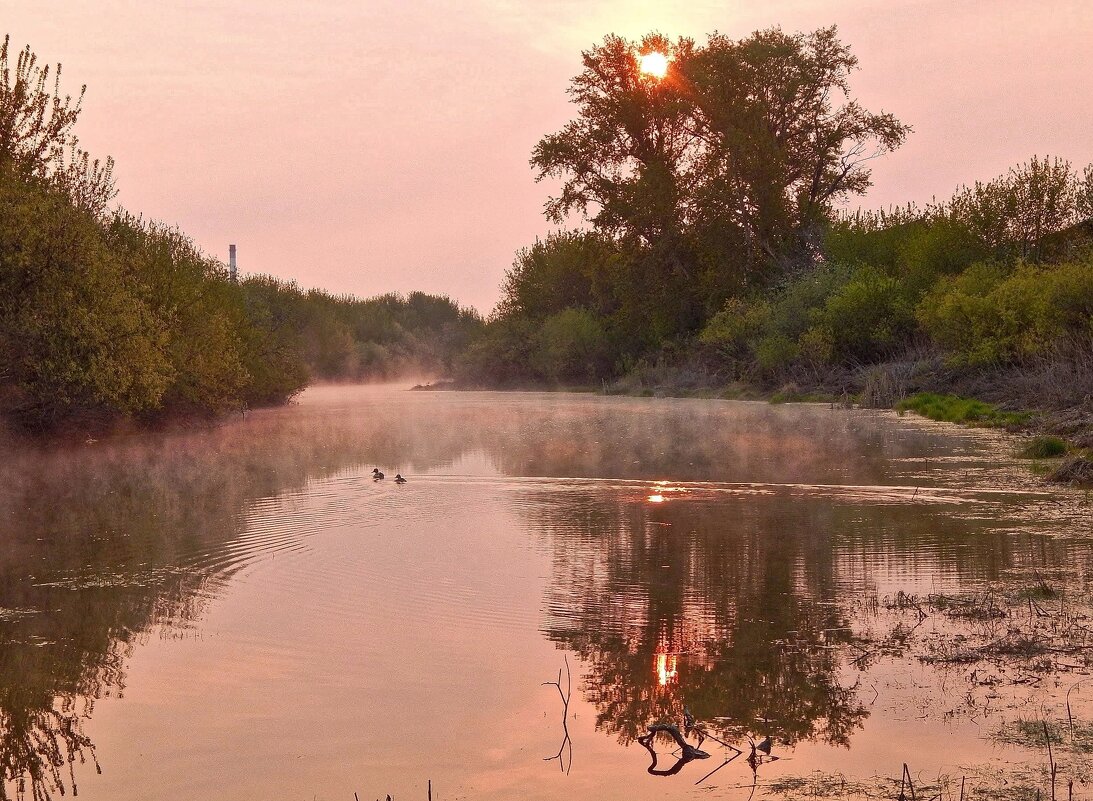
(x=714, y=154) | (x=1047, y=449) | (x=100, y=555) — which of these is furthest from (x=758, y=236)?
(x=100, y=555)

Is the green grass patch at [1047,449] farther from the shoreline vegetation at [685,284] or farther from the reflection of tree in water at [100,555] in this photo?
the reflection of tree in water at [100,555]

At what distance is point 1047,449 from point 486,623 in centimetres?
1630

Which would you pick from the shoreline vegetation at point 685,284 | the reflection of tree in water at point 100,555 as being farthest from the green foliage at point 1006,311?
the reflection of tree in water at point 100,555

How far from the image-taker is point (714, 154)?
63062mm

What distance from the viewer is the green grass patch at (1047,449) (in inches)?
899

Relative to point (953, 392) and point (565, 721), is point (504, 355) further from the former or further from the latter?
Answer: point (565, 721)

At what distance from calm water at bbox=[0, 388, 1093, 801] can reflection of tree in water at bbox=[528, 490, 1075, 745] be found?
4 cm

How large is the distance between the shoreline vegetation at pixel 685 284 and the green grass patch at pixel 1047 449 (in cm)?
51

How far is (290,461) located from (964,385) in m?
24.8

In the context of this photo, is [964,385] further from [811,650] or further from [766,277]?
[811,650]

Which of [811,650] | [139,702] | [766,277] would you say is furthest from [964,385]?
[139,702]

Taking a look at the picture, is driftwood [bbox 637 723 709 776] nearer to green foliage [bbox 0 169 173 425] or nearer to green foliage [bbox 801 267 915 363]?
green foliage [bbox 0 169 173 425]

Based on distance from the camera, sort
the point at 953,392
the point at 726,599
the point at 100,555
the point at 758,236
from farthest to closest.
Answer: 1. the point at 758,236
2. the point at 953,392
3. the point at 100,555
4. the point at 726,599

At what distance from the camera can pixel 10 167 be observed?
27.8 metres
